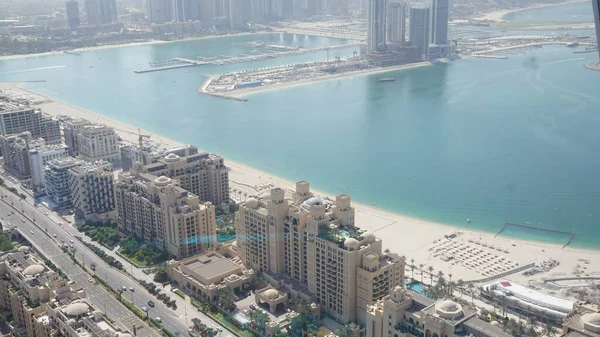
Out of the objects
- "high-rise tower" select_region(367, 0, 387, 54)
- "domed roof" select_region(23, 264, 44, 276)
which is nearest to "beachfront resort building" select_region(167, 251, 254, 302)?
"domed roof" select_region(23, 264, 44, 276)

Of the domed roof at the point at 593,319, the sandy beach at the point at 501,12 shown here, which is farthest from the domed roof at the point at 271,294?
the sandy beach at the point at 501,12

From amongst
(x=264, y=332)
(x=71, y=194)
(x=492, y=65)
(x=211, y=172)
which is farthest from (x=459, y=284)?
(x=492, y=65)

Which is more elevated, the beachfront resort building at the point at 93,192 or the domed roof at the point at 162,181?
the domed roof at the point at 162,181

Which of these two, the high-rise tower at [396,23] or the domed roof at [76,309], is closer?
the domed roof at [76,309]

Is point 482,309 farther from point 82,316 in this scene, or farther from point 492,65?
point 492,65

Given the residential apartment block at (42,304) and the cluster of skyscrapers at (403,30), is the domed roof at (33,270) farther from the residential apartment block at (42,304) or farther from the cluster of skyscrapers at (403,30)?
the cluster of skyscrapers at (403,30)

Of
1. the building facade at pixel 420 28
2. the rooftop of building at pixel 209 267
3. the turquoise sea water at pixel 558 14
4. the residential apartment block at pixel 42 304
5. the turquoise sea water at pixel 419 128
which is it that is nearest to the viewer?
the residential apartment block at pixel 42 304

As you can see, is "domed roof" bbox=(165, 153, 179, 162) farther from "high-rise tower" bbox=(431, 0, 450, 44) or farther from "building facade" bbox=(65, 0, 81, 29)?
"building facade" bbox=(65, 0, 81, 29)
